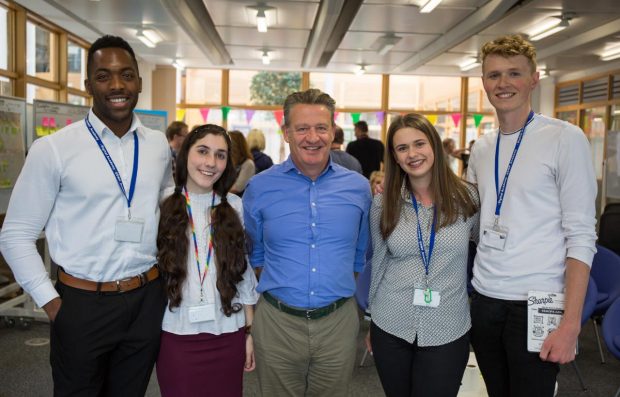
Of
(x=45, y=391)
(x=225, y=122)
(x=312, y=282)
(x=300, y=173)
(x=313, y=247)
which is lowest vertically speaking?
(x=45, y=391)

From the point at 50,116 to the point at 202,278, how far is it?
12.6ft

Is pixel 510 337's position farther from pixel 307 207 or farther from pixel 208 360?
pixel 208 360

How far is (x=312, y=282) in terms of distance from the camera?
1960mm

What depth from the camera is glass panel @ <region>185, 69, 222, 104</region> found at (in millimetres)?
12055

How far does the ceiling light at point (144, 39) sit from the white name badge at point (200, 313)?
22.8 feet

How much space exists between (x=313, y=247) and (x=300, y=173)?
0.29m

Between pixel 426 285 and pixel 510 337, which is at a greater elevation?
pixel 426 285

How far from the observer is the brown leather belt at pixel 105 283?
1.80 meters

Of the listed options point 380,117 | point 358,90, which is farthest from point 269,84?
point 380,117

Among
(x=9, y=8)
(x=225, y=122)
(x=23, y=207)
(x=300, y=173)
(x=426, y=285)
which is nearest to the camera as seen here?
(x=23, y=207)

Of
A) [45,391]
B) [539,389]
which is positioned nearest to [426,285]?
Result: [539,389]

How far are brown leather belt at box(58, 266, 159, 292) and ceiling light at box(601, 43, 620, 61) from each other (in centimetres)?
853

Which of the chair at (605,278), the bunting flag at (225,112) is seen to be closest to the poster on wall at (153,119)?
the bunting flag at (225,112)

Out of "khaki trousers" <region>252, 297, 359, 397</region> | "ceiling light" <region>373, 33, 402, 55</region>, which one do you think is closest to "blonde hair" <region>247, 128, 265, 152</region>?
"ceiling light" <region>373, 33, 402, 55</region>
